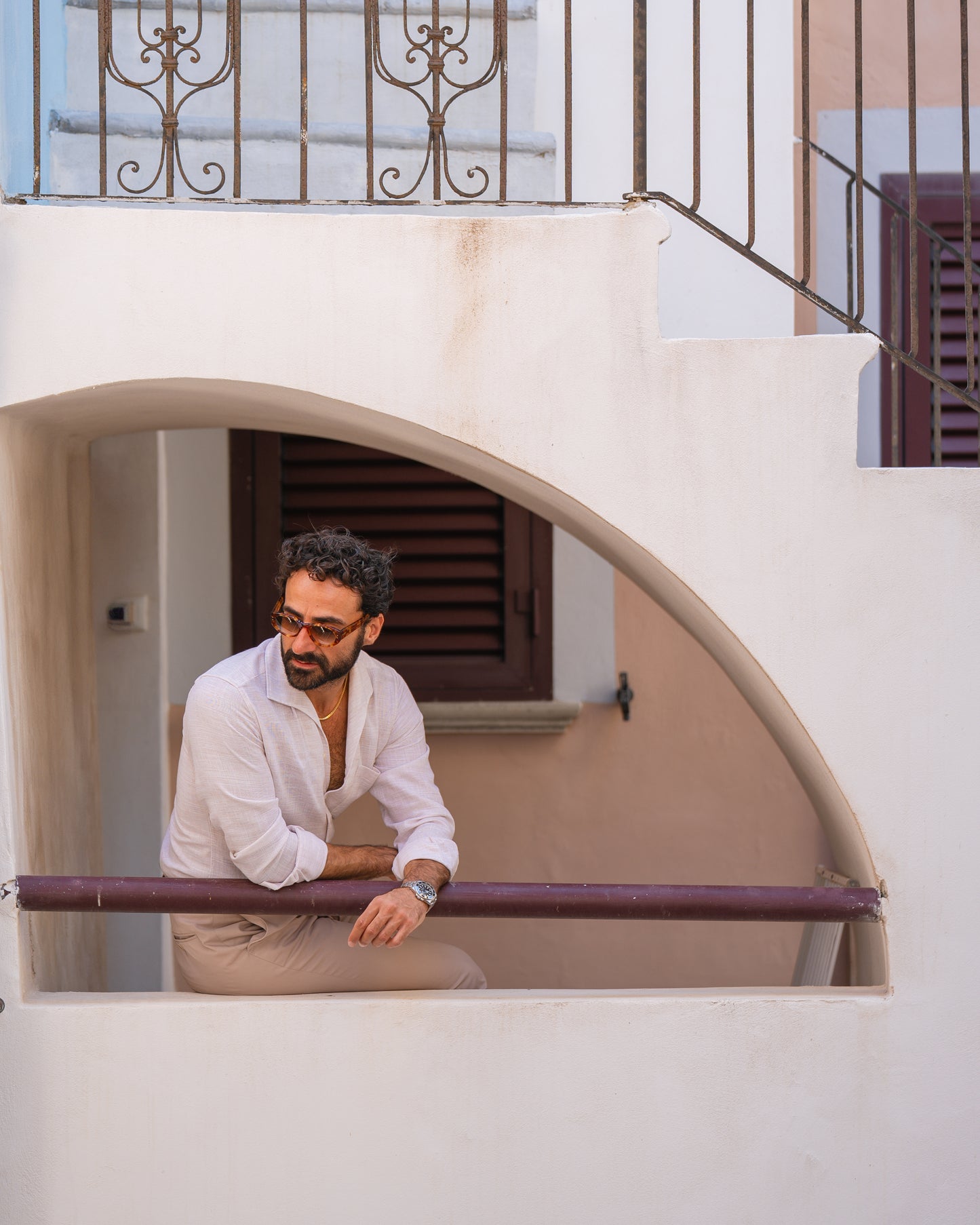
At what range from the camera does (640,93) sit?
2.90 metres

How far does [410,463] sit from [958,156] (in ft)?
7.87

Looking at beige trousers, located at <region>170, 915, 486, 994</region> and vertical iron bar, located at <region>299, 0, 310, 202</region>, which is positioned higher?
vertical iron bar, located at <region>299, 0, 310, 202</region>

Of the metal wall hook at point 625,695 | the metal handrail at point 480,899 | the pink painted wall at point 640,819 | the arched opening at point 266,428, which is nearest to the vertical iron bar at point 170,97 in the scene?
the arched opening at point 266,428

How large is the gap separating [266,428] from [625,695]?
1.68 meters

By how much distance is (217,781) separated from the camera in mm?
2699

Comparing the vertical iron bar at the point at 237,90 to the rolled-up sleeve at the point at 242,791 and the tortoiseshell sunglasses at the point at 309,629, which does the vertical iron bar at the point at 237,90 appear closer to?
the tortoiseshell sunglasses at the point at 309,629

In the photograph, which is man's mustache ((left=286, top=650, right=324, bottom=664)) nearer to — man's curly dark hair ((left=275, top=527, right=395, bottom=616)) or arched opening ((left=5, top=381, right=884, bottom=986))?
man's curly dark hair ((left=275, top=527, right=395, bottom=616))

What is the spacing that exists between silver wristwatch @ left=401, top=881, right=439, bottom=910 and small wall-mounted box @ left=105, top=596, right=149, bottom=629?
77.0 inches

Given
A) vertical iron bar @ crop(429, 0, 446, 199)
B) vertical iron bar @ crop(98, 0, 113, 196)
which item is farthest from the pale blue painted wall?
vertical iron bar @ crop(429, 0, 446, 199)

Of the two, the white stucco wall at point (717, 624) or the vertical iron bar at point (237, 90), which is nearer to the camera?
the white stucco wall at point (717, 624)

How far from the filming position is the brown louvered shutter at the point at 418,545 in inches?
181

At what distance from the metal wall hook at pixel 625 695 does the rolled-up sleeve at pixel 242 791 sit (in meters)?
1.97

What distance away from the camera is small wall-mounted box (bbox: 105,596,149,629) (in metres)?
4.25

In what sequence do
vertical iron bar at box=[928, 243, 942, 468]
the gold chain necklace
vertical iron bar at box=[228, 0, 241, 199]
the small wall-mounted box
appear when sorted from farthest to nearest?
the small wall-mounted box
vertical iron bar at box=[928, 243, 942, 468]
the gold chain necklace
vertical iron bar at box=[228, 0, 241, 199]
